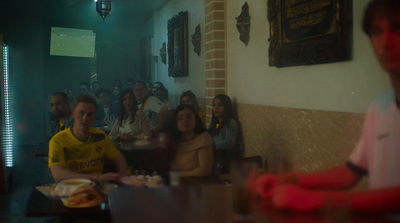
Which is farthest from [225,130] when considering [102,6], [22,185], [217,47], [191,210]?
[22,185]

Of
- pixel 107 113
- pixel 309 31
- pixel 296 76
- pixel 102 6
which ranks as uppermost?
pixel 102 6

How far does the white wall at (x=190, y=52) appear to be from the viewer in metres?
3.17

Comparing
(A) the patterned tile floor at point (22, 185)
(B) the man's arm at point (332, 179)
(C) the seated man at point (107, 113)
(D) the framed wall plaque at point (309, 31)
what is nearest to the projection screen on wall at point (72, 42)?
(A) the patterned tile floor at point (22, 185)

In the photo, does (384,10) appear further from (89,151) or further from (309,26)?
(89,151)

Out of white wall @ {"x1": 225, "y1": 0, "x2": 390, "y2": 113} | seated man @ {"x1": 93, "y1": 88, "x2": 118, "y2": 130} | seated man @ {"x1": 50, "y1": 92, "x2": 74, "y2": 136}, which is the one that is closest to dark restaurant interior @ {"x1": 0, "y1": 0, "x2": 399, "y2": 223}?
white wall @ {"x1": 225, "y1": 0, "x2": 390, "y2": 113}

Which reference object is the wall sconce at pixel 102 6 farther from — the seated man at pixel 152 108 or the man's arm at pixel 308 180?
the man's arm at pixel 308 180

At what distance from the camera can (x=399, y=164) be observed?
2.46 ft

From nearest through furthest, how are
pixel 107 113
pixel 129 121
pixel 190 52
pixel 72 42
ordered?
pixel 129 121 → pixel 107 113 → pixel 190 52 → pixel 72 42

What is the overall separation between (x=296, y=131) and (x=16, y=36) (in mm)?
4315

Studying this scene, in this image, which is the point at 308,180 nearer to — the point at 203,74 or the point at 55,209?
the point at 55,209

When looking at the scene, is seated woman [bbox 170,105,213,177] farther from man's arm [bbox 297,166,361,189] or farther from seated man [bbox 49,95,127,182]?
man's arm [bbox 297,166,361,189]

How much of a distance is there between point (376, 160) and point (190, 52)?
277 centimetres

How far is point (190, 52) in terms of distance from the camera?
3.46m

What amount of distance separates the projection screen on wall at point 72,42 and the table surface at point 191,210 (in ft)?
13.3
